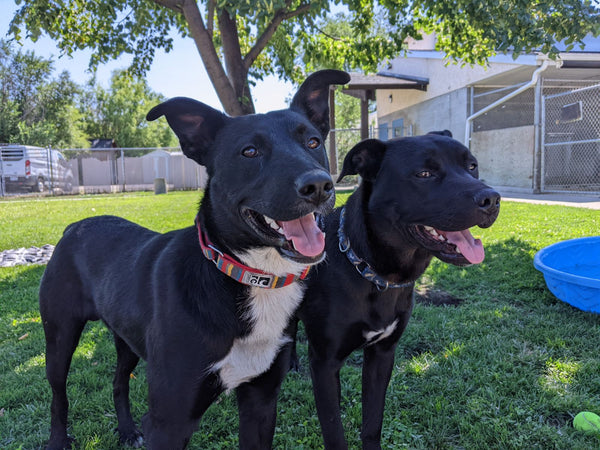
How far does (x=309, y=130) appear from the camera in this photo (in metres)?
2.12

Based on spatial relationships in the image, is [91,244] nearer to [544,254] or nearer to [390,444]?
[390,444]

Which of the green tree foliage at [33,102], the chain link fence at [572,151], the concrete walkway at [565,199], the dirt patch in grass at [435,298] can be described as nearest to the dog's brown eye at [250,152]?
the dirt patch in grass at [435,298]

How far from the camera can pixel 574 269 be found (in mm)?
4844

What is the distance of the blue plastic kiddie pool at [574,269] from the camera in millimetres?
3836

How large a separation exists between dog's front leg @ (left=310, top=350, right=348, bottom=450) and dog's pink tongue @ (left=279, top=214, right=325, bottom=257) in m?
0.86

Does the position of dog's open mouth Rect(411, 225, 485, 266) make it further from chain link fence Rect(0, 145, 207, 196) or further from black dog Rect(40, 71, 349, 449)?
chain link fence Rect(0, 145, 207, 196)

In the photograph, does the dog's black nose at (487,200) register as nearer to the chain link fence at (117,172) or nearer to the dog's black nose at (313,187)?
the dog's black nose at (313,187)

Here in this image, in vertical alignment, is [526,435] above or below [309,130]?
below

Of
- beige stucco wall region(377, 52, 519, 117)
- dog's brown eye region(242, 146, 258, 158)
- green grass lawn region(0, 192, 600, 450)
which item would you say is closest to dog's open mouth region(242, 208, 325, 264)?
dog's brown eye region(242, 146, 258, 158)

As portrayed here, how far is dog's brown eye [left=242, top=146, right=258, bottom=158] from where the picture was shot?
193 centimetres

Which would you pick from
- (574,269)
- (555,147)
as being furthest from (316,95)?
(555,147)

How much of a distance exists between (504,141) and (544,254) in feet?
33.5

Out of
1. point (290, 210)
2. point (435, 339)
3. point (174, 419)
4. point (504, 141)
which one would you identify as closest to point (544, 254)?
point (435, 339)

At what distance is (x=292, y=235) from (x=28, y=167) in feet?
75.3
